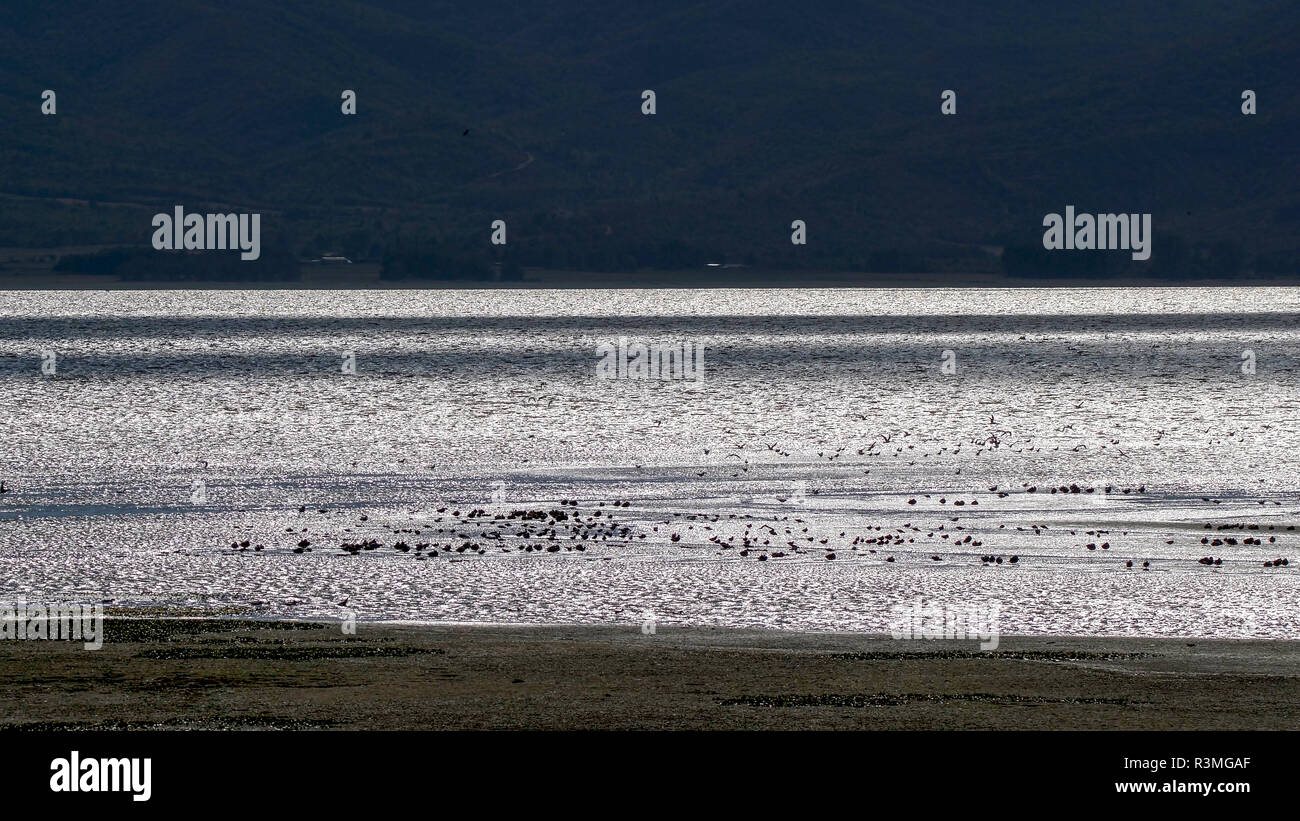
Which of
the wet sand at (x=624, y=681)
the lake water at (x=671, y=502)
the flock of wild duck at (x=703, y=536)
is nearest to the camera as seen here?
the wet sand at (x=624, y=681)

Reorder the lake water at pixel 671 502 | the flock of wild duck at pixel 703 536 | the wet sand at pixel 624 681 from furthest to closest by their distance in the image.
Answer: the flock of wild duck at pixel 703 536 → the lake water at pixel 671 502 → the wet sand at pixel 624 681

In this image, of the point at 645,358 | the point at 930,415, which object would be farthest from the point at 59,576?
Result: the point at 645,358

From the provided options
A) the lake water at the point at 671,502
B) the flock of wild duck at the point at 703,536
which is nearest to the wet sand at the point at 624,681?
the lake water at the point at 671,502

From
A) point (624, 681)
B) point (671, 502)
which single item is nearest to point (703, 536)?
point (671, 502)

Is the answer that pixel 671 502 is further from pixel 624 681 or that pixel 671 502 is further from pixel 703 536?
pixel 624 681

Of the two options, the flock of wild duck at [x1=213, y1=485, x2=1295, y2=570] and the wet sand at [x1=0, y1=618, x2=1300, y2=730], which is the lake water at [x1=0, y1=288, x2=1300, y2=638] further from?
the wet sand at [x1=0, y1=618, x2=1300, y2=730]

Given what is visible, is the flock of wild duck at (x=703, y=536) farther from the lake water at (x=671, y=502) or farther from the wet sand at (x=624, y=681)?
the wet sand at (x=624, y=681)

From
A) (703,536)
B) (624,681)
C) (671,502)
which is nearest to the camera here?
(624,681)

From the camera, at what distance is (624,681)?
18141 mm

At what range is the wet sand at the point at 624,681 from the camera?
1568 cm

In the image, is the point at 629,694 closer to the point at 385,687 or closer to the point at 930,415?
the point at 385,687

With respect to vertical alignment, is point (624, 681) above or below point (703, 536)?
below

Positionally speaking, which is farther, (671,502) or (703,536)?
(671,502)

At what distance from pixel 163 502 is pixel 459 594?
51.5 feet
